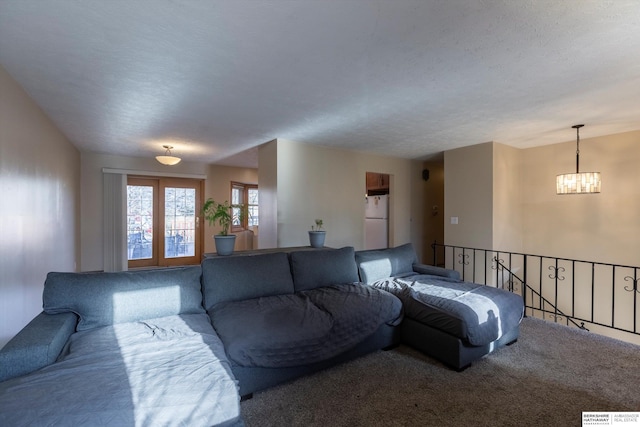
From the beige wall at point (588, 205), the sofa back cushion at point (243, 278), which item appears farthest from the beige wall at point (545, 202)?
the sofa back cushion at point (243, 278)

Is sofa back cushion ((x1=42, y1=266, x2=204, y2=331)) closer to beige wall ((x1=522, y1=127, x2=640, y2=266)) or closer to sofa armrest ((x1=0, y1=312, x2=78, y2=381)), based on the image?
sofa armrest ((x1=0, y1=312, x2=78, y2=381))

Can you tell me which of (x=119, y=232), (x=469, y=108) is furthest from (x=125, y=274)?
(x=119, y=232)

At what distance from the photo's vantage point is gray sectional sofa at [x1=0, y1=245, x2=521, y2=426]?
3.92ft

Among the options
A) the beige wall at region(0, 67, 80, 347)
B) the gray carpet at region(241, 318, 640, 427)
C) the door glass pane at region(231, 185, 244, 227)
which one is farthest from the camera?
the door glass pane at region(231, 185, 244, 227)

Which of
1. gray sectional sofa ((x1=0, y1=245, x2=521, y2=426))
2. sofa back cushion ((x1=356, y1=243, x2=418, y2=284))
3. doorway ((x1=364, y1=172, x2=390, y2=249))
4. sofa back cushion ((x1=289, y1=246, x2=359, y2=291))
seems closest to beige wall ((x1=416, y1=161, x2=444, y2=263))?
doorway ((x1=364, y1=172, x2=390, y2=249))

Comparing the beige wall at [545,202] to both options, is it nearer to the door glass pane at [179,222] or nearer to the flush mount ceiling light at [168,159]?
the flush mount ceiling light at [168,159]

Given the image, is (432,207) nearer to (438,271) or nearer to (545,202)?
(545,202)

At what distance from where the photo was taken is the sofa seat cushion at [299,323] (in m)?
1.84

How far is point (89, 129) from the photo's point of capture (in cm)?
376

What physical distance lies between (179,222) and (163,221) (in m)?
0.32

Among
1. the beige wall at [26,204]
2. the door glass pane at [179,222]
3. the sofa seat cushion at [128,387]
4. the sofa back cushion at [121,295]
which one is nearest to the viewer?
the sofa seat cushion at [128,387]

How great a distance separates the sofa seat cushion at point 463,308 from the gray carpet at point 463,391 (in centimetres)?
31

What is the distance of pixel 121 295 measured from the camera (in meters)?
1.99

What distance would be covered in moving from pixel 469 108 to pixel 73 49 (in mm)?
3427
